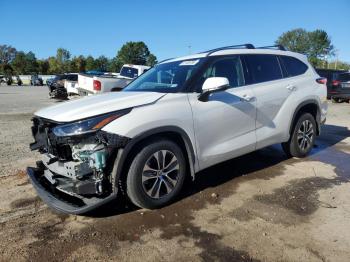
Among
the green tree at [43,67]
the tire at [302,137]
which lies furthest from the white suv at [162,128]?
the green tree at [43,67]

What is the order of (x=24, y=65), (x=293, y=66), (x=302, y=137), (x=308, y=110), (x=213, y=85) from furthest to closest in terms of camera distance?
1. (x=24, y=65)
2. (x=308, y=110)
3. (x=302, y=137)
4. (x=293, y=66)
5. (x=213, y=85)

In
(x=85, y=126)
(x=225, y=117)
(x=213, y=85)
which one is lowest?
(x=225, y=117)

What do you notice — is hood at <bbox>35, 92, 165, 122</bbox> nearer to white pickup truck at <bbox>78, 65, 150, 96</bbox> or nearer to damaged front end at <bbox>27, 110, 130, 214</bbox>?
damaged front end at <bbox>27, 110, 130, 214</bbox>

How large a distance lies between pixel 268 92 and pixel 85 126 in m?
2.88

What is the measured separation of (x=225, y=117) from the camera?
4488 mm

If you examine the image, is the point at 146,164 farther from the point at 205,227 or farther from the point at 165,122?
the point at 205,227

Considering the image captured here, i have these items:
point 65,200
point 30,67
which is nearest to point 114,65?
point 30,67

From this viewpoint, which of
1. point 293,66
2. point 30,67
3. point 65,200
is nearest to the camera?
point 65,200

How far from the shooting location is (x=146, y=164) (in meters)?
3.80

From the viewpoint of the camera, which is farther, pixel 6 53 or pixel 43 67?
pixel 6 53

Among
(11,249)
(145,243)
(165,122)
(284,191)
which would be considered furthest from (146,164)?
(284,191)

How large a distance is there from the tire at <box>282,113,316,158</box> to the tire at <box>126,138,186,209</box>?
255 centimetres

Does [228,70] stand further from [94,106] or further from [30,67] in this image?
[30,67]

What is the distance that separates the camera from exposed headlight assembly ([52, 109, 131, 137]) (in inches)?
137
